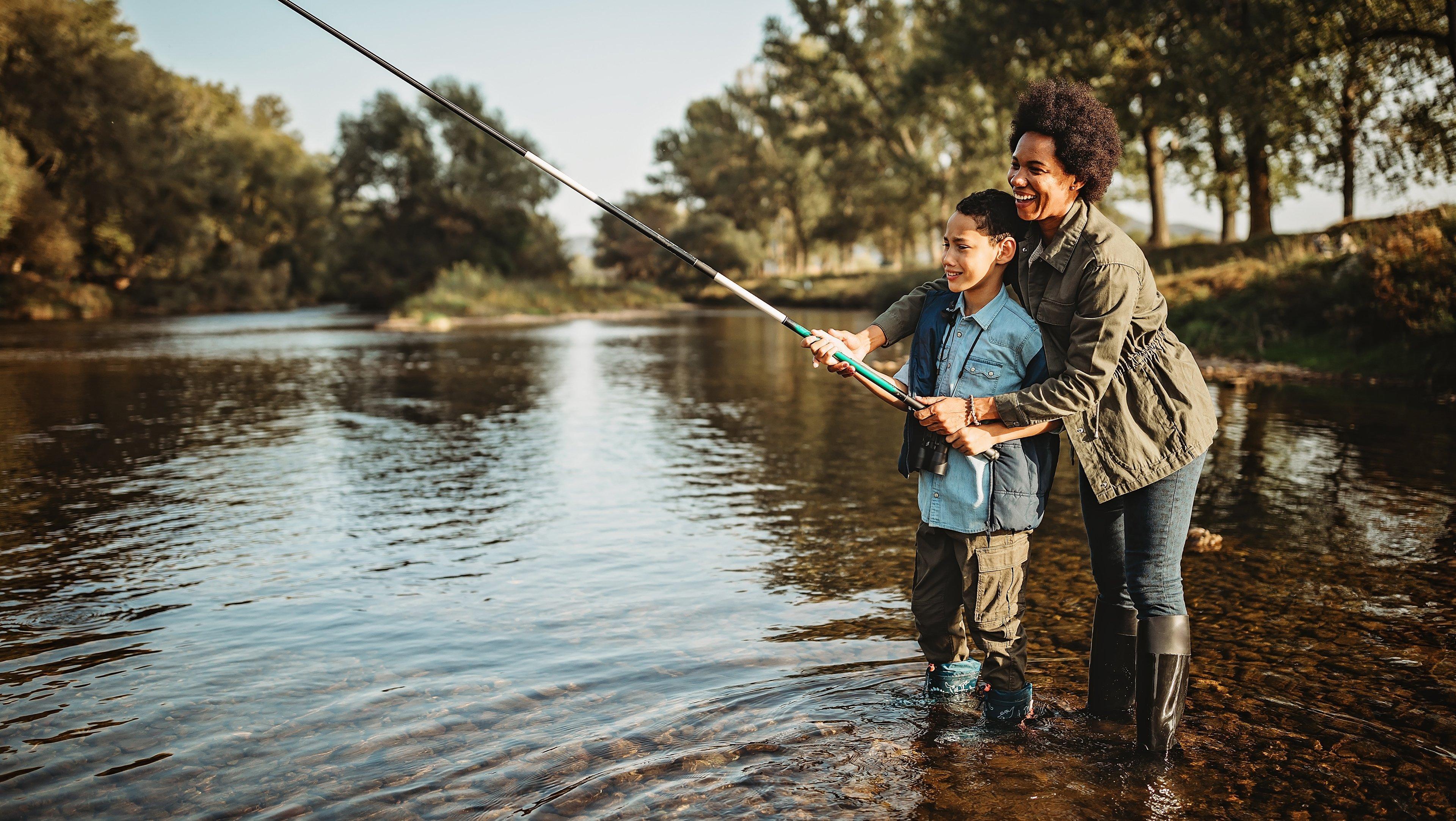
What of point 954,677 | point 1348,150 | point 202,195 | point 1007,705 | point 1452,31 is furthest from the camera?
point 202,195

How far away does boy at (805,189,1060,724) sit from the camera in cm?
367

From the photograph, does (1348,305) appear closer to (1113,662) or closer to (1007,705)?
(1113,662)

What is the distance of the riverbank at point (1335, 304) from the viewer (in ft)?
47.4

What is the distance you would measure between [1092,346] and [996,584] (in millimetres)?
Answer: 957

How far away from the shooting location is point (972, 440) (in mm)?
3574

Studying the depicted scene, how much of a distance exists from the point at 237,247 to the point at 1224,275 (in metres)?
57.9

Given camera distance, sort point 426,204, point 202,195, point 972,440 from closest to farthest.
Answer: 1. point 972,440
2. point 202,195
3. point 426,204

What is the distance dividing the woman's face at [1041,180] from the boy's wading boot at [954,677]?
69.4 inches

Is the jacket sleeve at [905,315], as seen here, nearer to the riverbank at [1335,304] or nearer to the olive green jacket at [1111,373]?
the olive green jacket at [1111,373]

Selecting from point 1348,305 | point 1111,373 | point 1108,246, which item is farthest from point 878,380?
point 1348,305

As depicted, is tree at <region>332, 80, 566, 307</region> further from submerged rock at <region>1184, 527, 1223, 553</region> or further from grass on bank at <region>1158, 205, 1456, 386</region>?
submerged rock at <region>1184, 527, 1223, 553</region>

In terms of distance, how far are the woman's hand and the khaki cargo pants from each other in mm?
701

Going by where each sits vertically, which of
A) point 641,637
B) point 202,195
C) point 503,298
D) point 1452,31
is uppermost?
point 202,195

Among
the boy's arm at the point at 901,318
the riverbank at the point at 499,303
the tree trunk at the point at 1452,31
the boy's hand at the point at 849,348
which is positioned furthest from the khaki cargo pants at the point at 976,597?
the riverbank at the point at 499,303
